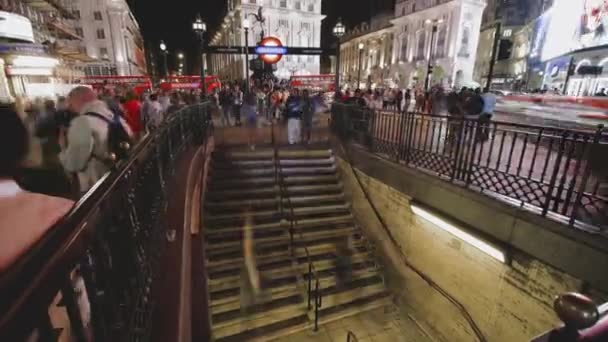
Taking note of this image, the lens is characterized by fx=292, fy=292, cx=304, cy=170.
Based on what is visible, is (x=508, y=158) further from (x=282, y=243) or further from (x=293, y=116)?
(x=293, y=116)

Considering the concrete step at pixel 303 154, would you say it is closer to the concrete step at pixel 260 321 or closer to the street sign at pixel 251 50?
the concrete step at pixel 260 321

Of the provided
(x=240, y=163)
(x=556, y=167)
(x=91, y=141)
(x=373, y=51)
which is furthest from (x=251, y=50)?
(x=373, y=51)

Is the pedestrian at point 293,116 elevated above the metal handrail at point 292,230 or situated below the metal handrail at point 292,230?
above

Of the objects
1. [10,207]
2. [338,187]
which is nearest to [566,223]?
[10,207]

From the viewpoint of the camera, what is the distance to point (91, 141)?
3057 mm

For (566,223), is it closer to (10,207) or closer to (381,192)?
(381,192)

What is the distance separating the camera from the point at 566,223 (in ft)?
12.8

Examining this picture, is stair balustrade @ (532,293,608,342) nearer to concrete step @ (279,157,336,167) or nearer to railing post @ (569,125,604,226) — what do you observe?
railing post @ (569,125,604,226)

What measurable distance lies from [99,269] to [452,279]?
20.2 feet

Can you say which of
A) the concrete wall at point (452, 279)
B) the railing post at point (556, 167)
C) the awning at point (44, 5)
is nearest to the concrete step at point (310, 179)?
the concrete wall at point (452, 279)

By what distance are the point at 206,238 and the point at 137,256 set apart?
5328 millimetres

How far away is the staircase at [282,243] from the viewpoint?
668 cm

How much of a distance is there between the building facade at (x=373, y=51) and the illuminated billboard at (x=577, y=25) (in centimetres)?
3596

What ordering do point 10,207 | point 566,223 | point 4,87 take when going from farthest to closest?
point 4,87 → point 566,223 → point 10,207
